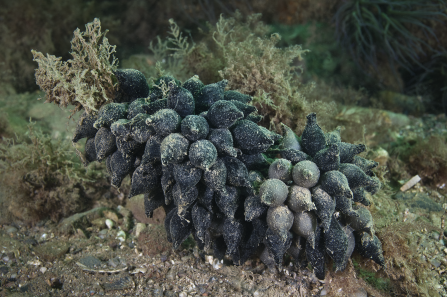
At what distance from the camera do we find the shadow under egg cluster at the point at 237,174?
6.01 ft

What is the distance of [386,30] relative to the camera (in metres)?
5.16

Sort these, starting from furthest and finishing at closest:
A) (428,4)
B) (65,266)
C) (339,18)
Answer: (339,18) < (428,4) < (65,266)

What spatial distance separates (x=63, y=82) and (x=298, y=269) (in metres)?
2.52

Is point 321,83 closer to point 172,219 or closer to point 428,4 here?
point 428,4

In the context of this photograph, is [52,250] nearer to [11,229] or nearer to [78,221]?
[78,221]

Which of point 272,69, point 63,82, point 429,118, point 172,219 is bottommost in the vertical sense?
point 429,118

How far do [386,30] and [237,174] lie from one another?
5.08 metres

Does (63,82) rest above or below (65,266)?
above

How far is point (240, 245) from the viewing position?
222 cm

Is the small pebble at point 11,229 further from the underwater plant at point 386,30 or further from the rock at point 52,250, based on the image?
the underwater plant at point 386,30

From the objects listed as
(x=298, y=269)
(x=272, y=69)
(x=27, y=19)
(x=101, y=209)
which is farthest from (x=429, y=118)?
(x=27, y=19)

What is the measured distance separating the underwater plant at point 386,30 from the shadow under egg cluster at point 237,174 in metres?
4.12

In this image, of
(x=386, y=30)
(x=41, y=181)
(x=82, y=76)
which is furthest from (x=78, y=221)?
(x=386, y=30)

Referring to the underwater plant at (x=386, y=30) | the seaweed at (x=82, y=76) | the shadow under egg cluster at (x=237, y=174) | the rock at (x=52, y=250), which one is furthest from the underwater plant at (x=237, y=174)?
the underwater plant at (x=386, y=30)
